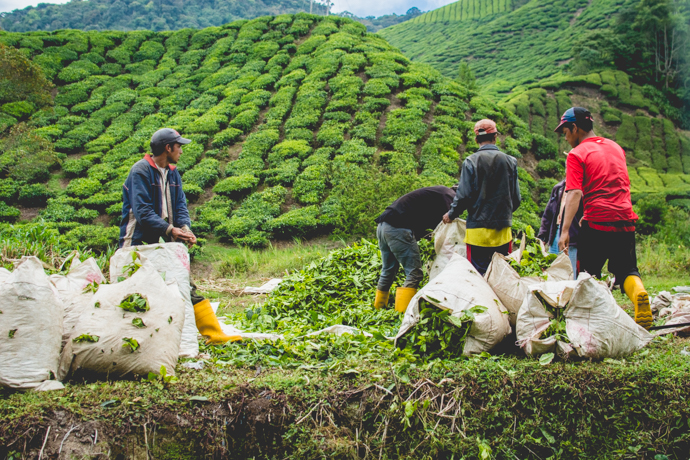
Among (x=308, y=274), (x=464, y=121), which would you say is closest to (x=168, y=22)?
(x=464, y=121)

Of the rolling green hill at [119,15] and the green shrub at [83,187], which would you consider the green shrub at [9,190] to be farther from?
the rolling green hill at [119,15]

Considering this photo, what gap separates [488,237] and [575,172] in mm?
851

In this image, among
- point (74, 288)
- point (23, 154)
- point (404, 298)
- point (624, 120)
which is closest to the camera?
point (74, 288)

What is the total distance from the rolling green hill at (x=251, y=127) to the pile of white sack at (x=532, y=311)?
18.6 feet

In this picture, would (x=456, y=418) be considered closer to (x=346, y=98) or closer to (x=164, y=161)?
(x=164, y=161)

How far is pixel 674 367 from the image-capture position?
2379mm

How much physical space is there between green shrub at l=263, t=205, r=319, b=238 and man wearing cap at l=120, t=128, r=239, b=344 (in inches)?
269

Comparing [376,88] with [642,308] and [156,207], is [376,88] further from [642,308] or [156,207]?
[642,308]

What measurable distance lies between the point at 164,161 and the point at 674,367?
12.5 feet

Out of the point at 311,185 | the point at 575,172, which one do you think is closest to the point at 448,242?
the point at 575,172

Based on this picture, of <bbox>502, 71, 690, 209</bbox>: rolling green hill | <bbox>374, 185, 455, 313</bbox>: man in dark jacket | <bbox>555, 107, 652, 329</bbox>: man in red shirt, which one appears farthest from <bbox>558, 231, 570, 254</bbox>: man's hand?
<bbox>502, 71, 690, 209</bbox>: rolling green hill

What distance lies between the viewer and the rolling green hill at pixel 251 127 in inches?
441

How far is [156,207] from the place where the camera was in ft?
11.7

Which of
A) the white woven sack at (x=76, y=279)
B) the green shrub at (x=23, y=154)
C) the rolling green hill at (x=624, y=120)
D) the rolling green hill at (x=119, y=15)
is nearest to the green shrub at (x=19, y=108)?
the green shrub at (x=23, y=154)
